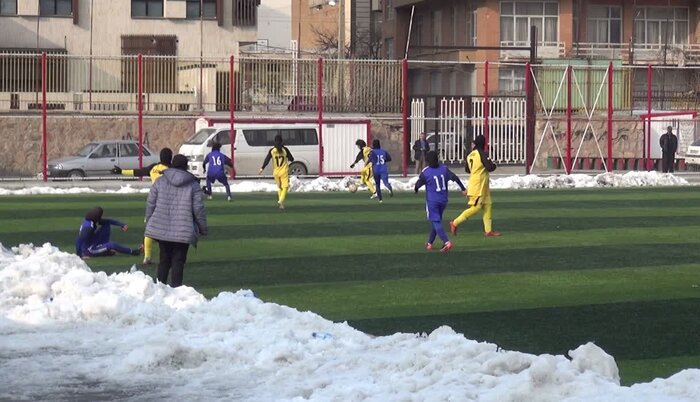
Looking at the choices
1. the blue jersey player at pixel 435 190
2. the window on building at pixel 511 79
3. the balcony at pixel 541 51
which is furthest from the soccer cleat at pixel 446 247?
the balcony at pixel 541 51

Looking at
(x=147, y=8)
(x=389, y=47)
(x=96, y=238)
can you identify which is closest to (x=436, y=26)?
(x=389, y=47)

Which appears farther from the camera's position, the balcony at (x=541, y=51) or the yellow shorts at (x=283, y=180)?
the balcony at (x=541, y=51)

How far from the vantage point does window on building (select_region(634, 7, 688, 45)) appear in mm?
71062

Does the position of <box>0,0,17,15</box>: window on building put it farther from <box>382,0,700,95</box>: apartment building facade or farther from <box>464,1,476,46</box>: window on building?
<box>464,1,476,46</box>: window on building

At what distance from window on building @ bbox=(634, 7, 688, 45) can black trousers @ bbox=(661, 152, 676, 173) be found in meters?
25.8

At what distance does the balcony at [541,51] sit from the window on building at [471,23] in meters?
1.88

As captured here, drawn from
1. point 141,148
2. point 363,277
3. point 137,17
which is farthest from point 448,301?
point 137,17

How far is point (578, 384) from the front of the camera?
9711mm

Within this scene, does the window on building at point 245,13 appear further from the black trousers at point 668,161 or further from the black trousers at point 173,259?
the black trousers at point 173,259

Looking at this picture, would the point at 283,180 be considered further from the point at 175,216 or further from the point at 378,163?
the point at 175,216

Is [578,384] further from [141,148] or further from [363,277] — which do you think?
[141,148]

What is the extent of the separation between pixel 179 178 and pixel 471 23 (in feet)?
185

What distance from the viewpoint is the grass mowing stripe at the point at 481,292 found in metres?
14.9

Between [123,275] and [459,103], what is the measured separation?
32796 millimetres
